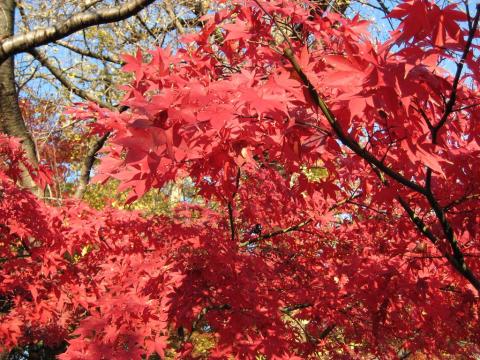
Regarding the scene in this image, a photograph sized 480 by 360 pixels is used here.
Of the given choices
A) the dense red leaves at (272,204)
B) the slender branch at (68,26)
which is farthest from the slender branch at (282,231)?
the slender branch at (68,26)

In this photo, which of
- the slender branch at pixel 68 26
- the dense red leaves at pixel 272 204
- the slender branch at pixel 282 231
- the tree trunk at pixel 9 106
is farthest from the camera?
the tree trunk at pixel 9 106

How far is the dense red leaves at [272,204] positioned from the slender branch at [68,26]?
1.04 metres

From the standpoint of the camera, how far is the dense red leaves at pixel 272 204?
1540 mm

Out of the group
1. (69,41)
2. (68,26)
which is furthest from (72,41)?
(68,26)

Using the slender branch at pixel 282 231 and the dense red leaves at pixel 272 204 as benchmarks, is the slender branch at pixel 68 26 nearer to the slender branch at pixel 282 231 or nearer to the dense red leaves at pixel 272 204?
the dense red leaves at pixel 272 204

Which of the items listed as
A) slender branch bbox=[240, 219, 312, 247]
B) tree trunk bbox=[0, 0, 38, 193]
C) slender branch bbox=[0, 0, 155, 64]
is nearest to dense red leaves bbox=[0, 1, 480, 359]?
slender branch bbox=[240, 219, 312, 247]

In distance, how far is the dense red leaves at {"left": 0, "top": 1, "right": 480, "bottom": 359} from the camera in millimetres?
1540

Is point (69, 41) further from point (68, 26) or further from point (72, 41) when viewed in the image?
point (68, 26)

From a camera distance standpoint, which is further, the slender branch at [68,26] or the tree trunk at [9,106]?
the tree trunk at [9,106]

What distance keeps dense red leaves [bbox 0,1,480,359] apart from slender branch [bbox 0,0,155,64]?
1043 mm

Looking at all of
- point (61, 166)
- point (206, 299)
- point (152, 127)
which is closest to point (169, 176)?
point (152, 127)

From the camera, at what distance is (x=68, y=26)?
3830 millimetres

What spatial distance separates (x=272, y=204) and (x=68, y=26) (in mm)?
2848

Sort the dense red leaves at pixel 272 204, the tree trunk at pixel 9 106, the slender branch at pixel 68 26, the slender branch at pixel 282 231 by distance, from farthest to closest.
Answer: the tree trunk at pixel 9 106 < the slender branch at pixel 282 231 < the slender branch at pixel 68 26 < the dense red leaves at pixel 272 204
